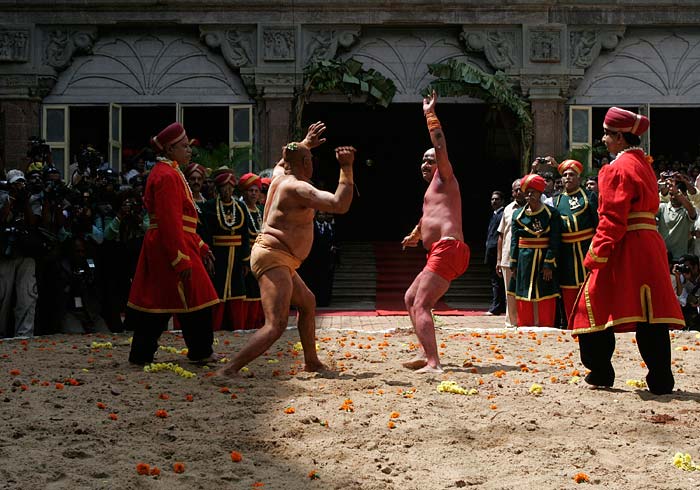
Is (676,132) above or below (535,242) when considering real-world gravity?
above

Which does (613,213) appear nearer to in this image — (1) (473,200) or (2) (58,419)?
(2) (58,419)

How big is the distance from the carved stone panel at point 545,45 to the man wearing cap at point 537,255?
7.95 metres

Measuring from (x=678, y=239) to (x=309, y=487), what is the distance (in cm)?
975

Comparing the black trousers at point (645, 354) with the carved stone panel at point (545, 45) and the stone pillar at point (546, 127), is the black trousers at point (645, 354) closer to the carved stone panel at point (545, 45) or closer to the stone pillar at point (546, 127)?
the stone pillar at point (546, 127)

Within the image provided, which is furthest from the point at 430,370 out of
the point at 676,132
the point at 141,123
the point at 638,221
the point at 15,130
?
the point at 676,132

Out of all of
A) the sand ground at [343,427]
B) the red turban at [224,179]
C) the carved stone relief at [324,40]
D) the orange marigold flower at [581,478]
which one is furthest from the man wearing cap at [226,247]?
the carved stone relief at [324,40]

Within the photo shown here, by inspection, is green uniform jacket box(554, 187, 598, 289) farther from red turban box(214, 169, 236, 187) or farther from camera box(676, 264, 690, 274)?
red turban box(214, 169, 236, 187)

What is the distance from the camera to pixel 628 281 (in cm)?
727

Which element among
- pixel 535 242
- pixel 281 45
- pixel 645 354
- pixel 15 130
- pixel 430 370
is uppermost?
pixel 281 45

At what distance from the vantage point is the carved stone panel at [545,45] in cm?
1958

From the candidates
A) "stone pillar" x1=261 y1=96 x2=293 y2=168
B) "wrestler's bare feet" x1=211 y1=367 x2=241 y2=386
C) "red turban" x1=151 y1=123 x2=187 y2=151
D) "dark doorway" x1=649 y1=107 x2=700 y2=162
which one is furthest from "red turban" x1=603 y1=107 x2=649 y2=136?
"dark doorway" x1=649 y1=107 x2=700 y2=162

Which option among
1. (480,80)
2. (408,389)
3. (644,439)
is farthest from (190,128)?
(644,439)

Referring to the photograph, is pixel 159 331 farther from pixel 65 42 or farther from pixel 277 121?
pixel 65 42

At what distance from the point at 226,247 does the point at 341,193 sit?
497 cm
